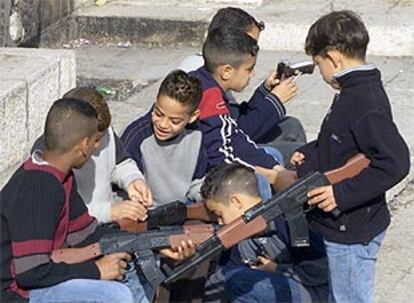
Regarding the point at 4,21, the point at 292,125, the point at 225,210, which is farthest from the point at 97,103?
the point at 4,21

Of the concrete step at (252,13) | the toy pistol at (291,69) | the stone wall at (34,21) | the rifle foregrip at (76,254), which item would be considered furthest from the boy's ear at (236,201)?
the concrete step at (252,13)

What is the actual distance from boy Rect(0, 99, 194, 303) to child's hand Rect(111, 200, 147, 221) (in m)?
0.34

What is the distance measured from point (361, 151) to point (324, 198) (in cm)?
22

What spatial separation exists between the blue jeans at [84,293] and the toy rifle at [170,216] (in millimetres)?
456

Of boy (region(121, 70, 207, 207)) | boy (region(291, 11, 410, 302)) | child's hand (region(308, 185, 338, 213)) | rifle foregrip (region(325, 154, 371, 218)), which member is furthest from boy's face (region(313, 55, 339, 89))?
boy (region(121, 70, 207, 207))

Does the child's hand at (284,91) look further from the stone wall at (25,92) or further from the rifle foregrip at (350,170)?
the rifle foregrip at (350,170)

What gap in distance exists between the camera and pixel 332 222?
4512 millimetres

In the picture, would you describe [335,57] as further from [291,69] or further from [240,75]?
[291,69]

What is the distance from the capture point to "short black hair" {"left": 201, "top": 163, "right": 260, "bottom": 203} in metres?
4.64

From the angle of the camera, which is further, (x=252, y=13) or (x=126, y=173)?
(x=252, y=13)

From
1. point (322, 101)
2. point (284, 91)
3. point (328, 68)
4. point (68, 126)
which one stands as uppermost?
point (328, 68)

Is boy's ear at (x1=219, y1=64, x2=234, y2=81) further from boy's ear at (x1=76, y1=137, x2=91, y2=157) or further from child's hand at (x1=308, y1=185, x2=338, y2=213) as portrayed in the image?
boy's ear at (x1=76, y1=137, x2=91, y2=157)

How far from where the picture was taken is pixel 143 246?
423cm

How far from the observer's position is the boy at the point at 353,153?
14.3 ft
